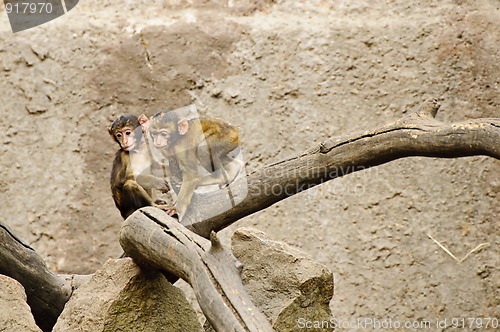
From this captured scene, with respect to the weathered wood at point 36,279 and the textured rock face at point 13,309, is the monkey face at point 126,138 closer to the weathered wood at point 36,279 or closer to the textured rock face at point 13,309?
the weathered wood at point 36,279

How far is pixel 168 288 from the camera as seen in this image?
4.54m

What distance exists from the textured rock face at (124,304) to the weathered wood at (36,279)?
477 mm

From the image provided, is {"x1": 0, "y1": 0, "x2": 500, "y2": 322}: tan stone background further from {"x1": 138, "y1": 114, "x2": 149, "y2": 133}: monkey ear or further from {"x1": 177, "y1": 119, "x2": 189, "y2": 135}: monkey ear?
{"x1": 177, "y1": 119, "x2": 189, "y2": 135}: monkey ear

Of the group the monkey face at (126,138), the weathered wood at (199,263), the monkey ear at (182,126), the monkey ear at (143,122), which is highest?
the weathered wood at (199,263)

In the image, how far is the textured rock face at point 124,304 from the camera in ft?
14.1

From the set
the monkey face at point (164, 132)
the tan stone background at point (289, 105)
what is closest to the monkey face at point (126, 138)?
the monkey face at point (164, 132)

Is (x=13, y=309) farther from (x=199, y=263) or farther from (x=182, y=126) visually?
(x=182, y=126)

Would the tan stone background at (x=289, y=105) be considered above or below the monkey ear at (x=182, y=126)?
below

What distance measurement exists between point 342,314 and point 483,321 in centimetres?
102

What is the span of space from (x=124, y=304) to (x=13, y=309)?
54 cm

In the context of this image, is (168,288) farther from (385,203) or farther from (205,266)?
(385,203)

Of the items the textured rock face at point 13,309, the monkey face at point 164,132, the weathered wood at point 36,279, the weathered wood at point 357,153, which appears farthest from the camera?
the monkey face at point 164,132

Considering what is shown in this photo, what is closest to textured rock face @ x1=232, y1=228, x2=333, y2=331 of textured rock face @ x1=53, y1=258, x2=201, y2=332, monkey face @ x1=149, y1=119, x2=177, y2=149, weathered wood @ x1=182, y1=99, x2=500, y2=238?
weathered wood @ x1=182, y1=99, x2=500, y2=238

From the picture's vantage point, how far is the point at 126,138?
18.3ft
